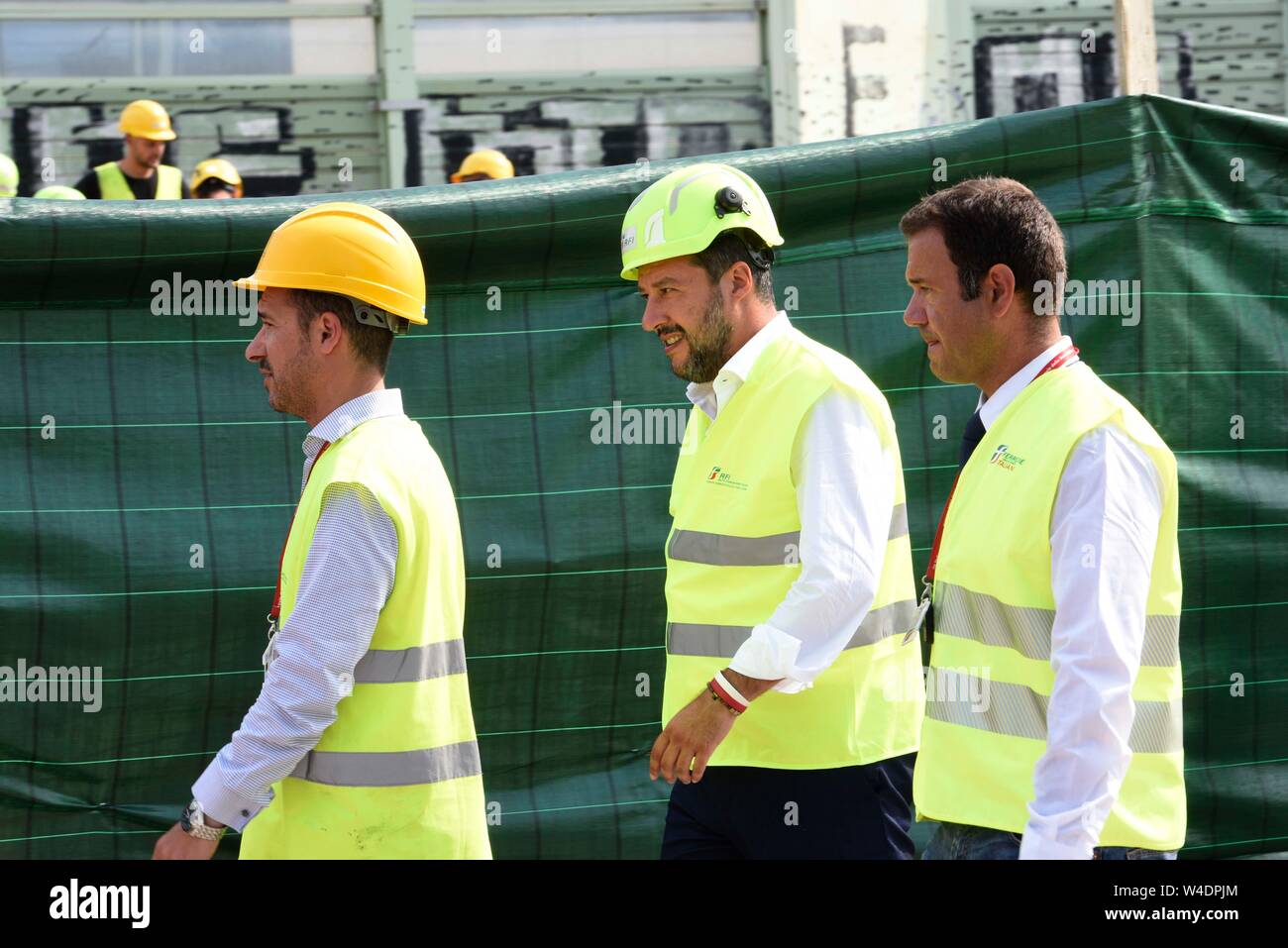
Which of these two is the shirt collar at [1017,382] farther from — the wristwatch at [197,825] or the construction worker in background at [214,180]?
the construction worker in background at [214,180]

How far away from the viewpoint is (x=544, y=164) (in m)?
12.4

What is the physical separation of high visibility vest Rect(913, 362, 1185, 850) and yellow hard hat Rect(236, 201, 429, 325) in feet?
4.03

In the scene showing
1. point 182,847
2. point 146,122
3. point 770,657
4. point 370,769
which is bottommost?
point 182,847

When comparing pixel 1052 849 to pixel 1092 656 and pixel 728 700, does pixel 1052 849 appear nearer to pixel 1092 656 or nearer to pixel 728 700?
pixel 1092 656

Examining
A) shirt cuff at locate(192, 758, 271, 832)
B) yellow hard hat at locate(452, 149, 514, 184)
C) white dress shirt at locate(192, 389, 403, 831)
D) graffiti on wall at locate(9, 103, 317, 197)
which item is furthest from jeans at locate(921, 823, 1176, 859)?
graffiti on wall at locate(9, 103, 317, 197)

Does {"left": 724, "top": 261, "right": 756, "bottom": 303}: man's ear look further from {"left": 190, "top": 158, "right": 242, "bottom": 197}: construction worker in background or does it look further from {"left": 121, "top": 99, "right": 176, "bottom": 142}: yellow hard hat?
{"left": 121, "top": 99, "right": 176, "bottom": 142}: yellow hard hat

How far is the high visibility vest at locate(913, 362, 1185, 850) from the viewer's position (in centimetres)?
285

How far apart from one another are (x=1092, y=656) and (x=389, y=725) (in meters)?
1.31

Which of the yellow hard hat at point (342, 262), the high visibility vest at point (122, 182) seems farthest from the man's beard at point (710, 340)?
the high visibility vest at point (122, 182)

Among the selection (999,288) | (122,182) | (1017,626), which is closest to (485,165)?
(122,182)

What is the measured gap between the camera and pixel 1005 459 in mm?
2975

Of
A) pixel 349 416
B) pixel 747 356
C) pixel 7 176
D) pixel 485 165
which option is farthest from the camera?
pixel 485 165

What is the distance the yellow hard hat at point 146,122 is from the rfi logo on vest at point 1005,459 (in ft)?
30.1

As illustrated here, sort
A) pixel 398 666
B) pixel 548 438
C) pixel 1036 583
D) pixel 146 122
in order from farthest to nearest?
1. pixel 146 122
2. pixel 548 438
3. pixel 398 666
4. pixel 1036 583
